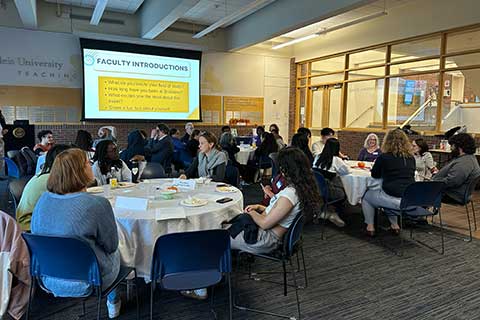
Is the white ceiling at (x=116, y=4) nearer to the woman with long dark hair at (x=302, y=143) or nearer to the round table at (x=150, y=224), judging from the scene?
the woman with long dark hair at (x=302, y=143)

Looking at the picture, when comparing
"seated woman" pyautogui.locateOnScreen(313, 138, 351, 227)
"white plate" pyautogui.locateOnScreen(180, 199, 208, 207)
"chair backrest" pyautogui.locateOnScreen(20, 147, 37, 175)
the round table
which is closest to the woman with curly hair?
the round table

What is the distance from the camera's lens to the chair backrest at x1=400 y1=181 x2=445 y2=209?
11.3 ft

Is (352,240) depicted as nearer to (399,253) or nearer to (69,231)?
(399,253)

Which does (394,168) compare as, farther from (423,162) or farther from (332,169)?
(423,162)

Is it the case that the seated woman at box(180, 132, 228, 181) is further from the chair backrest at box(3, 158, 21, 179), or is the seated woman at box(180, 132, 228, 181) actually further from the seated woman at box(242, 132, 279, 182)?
the chair backrest at box(3, 158, 21, 179)

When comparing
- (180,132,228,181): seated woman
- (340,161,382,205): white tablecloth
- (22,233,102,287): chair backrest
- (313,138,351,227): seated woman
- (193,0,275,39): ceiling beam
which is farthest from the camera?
(193,0,275,39): ceiling beam

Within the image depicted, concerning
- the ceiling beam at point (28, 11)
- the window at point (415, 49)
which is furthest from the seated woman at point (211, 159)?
the window at point (415, 49)

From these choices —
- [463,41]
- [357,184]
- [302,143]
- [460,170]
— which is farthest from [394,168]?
[463,41]

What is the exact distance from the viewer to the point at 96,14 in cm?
748

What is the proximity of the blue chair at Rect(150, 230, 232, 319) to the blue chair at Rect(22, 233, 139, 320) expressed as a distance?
13.1 inches

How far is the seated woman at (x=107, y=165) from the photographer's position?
3.47m

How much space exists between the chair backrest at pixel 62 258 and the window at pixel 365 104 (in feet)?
30.3

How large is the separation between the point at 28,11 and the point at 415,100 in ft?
30.4

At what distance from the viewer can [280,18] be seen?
825 cm
